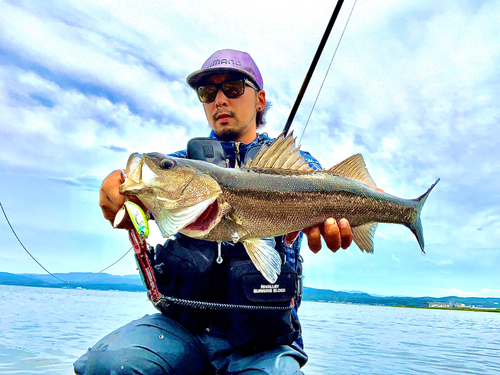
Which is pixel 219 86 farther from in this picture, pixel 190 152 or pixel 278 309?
pixel 278 309

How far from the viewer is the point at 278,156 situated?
11.1ft

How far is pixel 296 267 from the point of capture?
4.14m

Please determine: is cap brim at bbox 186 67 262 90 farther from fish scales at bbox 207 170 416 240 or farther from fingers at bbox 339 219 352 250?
fingers at bbox 339 219 352 250

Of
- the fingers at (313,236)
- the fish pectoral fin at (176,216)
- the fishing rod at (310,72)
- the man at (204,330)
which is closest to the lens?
the fish pectoral fin at (176,216)

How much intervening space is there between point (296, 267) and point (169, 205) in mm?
1897

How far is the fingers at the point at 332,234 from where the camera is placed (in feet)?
10.9

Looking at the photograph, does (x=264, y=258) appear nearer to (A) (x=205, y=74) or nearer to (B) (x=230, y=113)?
(B) (x=230, y=113)

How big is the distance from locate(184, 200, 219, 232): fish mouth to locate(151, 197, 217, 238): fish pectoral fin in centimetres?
7

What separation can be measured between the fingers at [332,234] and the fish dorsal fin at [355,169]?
51cm

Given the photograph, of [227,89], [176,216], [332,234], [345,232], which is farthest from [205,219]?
[227,89]

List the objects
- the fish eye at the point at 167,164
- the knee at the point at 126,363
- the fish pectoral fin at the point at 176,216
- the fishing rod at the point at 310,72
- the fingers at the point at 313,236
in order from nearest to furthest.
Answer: the fish pectoral fin at the point at 176,216
the fish eye at the point at 167,164
the knee at the point at 126,363
the fingers at the point at 313,236
the fishing rod at the point at 310,72

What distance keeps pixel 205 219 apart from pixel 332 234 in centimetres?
119

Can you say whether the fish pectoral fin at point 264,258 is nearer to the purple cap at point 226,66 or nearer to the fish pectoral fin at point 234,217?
the fish pectoral fin at point 234,217

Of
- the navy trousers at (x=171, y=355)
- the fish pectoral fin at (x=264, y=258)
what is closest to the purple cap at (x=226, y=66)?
the fish pectoral fin at (x=264, y=258)
